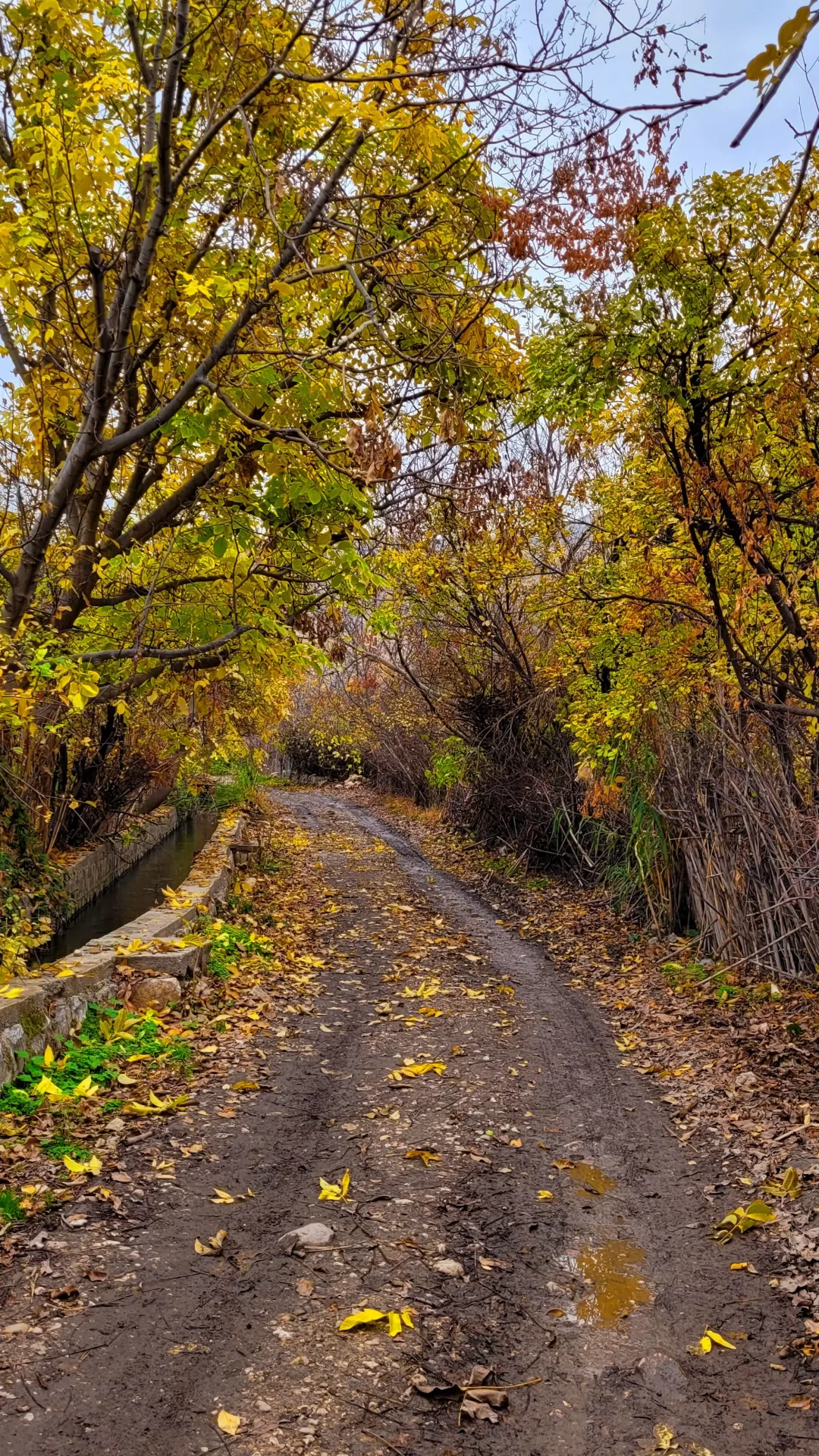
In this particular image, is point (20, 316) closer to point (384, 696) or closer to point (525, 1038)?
point (525, 1038)

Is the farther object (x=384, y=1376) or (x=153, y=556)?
(x=153, y=556)

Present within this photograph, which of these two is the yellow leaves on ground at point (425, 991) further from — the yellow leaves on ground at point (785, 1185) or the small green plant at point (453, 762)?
the small green plant at point (453, 762)

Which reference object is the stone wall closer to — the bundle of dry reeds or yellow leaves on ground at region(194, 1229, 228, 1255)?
the bundle of dry reeds

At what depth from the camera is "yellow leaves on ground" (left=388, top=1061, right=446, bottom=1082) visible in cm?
585

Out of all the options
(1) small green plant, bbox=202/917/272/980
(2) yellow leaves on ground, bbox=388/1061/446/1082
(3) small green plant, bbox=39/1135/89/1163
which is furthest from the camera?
(1) small green plant, bbox=202/917/272/980

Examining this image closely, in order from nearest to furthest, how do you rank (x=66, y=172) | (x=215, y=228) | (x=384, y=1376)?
(x=384, y=1376) < (x=66, y=172) < (x=215, y=228)

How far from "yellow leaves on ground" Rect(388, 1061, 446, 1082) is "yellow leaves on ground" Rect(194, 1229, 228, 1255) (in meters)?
2.06

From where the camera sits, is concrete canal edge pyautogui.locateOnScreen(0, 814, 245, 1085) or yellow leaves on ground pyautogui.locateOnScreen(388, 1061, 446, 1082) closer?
concrete canal edge pyautogui.locateOnScreen(0, 814, 245, 1085)

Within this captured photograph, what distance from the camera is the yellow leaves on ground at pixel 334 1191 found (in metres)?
4.25

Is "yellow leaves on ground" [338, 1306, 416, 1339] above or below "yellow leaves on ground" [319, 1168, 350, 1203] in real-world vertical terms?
above

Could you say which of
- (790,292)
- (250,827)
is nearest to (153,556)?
(790,292)

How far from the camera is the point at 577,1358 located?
3.21 meters

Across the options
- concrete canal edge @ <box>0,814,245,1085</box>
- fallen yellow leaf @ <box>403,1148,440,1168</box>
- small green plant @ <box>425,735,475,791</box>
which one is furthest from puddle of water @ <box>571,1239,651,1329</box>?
small green plant @ <box>425,735,475,791</box>

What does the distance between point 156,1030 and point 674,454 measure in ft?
16.9
